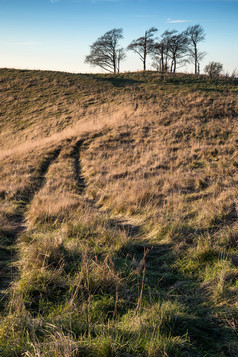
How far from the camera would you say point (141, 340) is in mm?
1979

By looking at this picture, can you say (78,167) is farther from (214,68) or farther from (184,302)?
(214,68)

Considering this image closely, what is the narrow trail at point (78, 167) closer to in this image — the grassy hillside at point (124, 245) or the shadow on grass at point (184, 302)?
the grassy hillside at point (124, 245)

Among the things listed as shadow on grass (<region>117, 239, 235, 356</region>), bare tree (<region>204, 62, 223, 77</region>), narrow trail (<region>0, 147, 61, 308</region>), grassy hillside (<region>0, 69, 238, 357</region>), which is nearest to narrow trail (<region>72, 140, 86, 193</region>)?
Result: grassy hillside (<region>0, 69, 238, 357</region>)

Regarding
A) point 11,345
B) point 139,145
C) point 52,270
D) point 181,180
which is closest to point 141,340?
point 11,345

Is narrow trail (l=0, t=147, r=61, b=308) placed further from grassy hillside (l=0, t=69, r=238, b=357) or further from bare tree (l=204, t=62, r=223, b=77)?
bare tree (l=204, t=62, r=223, b=77)

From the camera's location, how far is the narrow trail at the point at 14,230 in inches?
123

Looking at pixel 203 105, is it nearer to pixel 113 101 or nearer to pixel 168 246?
pixel 113 101

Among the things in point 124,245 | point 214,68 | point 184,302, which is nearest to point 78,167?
point 124,245

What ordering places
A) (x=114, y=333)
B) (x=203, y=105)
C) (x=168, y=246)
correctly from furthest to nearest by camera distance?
(x=203, y=105) → (x=168, y=246) → (x=114, y=333)

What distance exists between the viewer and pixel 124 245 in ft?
12.8

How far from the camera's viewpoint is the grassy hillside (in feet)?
6.94

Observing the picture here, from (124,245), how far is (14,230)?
276cm

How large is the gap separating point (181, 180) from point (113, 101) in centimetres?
1799

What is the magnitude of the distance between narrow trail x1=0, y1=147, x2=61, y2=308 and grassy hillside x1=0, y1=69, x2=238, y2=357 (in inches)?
0.9
